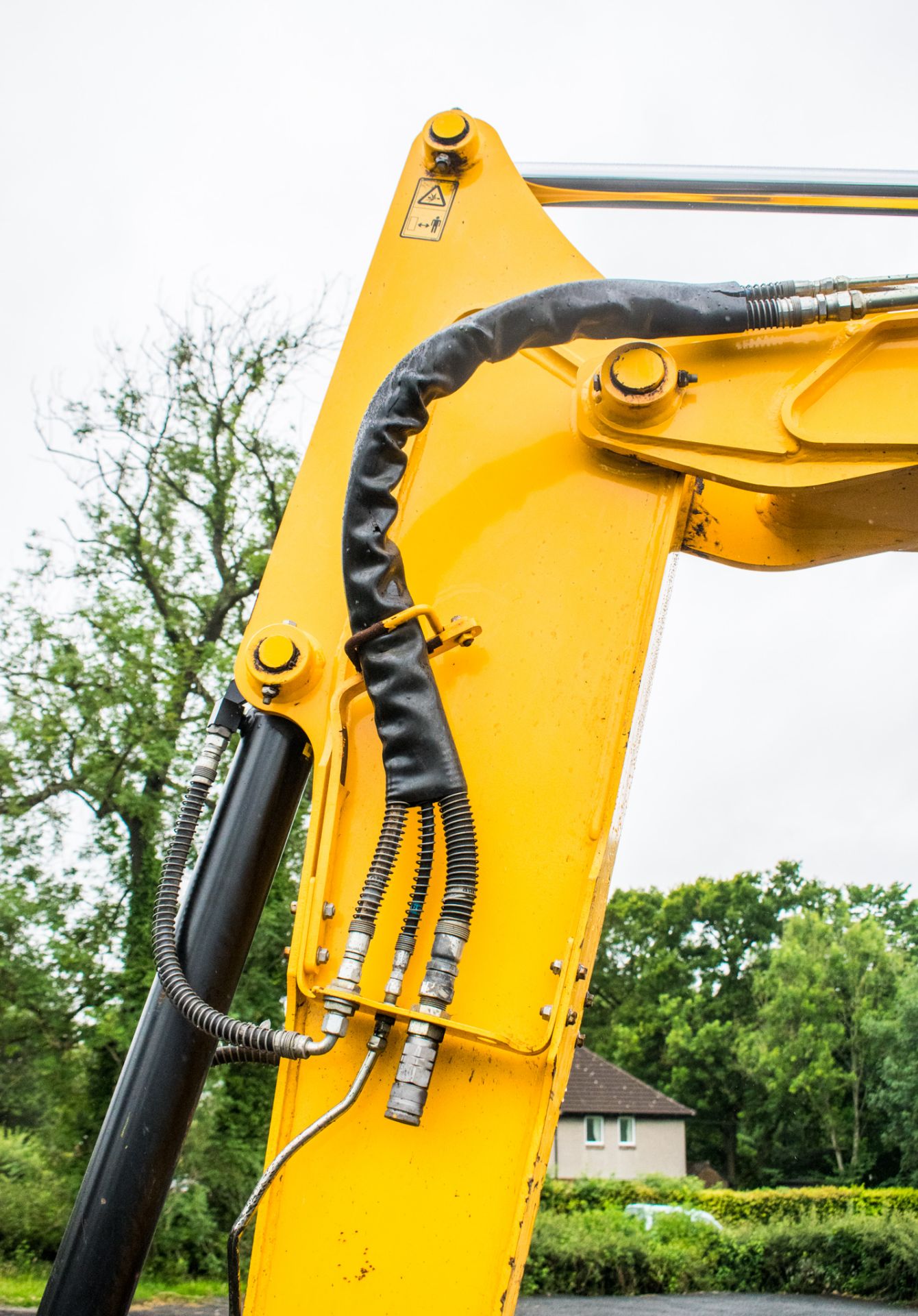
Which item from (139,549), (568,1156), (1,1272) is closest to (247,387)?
(139,549)

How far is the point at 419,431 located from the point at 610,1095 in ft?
110

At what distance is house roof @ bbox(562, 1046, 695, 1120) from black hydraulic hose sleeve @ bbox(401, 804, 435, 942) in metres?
31.2

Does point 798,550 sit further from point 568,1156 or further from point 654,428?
point 568,1156

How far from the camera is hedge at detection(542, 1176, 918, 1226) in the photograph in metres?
21.5

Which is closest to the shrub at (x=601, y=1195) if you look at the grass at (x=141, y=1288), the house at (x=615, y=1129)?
the house at (x=615, y=1129)

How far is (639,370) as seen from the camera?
1752 millimetres

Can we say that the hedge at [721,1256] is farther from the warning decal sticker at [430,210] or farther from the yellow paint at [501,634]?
the warning decal sticker at [430,210]

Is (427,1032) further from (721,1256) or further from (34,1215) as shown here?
(721,1256)

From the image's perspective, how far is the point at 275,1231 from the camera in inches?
57.8

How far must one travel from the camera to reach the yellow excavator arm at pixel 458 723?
1.46m

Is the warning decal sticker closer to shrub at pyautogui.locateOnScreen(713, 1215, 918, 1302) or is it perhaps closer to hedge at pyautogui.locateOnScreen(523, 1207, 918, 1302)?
hedge at pyautogui.locateOnScreen(523, 1207, 918, 1302)

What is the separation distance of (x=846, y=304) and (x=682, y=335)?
0.27m

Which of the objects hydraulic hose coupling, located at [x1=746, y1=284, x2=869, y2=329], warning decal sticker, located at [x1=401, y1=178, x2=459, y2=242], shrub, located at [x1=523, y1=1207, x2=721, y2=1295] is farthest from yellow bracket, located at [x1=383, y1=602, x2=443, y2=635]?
shrub, located at [x1=523, y1=1207, x2=721, y2=1295]

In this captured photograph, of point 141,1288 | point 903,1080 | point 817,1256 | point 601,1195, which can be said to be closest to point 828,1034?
point 903,1080
